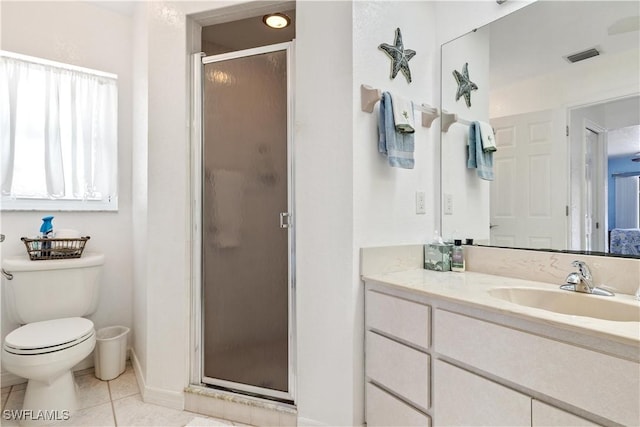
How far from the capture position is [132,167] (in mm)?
2391

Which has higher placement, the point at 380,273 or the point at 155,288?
the point at 380,273

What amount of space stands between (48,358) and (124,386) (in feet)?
2.05

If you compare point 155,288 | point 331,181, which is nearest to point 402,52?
point 331,181

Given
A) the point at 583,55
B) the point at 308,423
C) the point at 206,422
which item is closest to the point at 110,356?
the point at 206,422

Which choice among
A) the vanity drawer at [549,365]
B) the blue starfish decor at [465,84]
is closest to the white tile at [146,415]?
the vanity drawer at [549,365]

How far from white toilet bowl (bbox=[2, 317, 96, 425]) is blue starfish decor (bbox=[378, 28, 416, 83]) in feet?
7.15

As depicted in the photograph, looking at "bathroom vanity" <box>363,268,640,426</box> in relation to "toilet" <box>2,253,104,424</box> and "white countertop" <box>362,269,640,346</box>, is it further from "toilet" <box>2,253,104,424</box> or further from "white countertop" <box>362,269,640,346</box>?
"toilet" <box>2,253,104,424</box>

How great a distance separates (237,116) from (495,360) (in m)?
1.65

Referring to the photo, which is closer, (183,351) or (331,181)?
(331,181)

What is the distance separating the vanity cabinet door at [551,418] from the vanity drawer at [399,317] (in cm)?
38

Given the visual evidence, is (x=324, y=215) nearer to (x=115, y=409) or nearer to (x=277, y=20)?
(x=277, y=20)

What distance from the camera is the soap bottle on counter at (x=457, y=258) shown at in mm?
1645

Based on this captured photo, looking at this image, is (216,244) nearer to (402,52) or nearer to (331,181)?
(331,181)

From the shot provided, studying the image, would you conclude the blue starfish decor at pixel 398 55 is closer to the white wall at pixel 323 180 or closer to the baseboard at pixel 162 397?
the white wall at pixel 323 180
